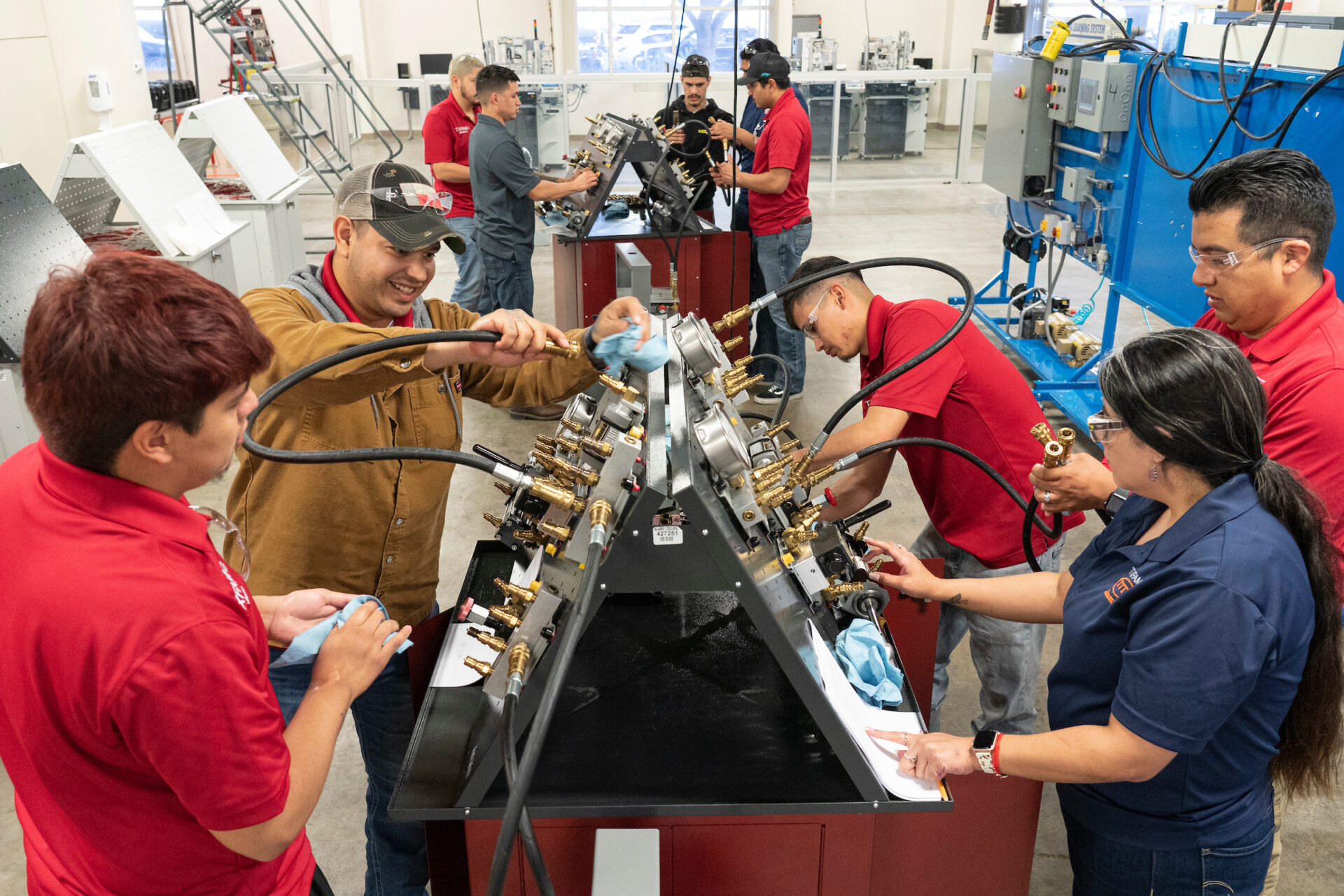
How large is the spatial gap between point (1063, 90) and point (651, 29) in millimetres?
9367

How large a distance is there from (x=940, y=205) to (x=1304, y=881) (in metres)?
7.61

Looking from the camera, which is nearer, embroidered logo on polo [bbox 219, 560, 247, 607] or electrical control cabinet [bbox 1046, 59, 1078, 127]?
embroidered logo on polo [bbox 219, 560, 247, 607]

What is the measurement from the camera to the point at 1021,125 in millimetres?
4543

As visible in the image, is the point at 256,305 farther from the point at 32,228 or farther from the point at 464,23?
the point at 464,23

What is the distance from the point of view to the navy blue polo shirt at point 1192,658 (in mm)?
1111

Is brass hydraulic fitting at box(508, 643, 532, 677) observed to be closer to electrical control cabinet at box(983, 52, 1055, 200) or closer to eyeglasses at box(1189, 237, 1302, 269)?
eyeglasses at box(1189, 237, 1302, 269)

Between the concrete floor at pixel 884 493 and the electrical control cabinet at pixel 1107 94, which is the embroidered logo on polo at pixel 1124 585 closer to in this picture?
the concrete floor at pixel 884 493

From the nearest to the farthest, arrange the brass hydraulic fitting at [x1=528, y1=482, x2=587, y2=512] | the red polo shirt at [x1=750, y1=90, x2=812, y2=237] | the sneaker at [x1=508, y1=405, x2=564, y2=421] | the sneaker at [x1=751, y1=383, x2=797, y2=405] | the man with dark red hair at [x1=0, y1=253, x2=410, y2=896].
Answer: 1. the man with dark red hair at [x1=0, y1=253, x2=410, y2=896]
2. the brass hydraulic fitting at [x1=528, y1=482, x2=587, y2=512]
3. the red polo shirt at [x1=750, y1=90, x2=812, y2=237]
4. the sneaker at [x1=508, y1=405, x2=564, y2=421]
5. the sneaker at [x1=751, y1=383, x2=797, y2=405]

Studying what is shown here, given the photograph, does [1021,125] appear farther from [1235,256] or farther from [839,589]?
[839,589]

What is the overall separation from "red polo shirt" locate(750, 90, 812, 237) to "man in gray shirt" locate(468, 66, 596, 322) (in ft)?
2.67

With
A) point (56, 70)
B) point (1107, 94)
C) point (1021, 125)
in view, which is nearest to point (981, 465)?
point (1107, 94)

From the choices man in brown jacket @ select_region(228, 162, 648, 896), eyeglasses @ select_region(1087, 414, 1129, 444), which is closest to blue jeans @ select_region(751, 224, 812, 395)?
man in brown jacket @ select_region(228, 162, 648, 896)

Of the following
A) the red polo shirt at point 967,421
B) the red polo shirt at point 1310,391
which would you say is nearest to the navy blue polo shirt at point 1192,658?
the red polo shirt at point 1310,391

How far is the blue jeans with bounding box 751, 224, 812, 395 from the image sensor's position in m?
4.46
